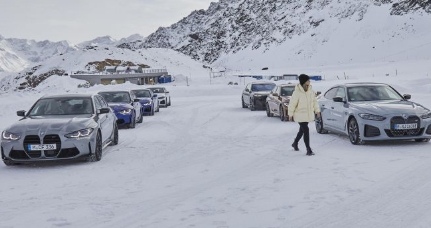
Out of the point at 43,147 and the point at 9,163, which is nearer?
the point at 43,147

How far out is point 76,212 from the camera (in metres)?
6.20

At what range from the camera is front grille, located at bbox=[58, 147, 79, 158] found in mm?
9523

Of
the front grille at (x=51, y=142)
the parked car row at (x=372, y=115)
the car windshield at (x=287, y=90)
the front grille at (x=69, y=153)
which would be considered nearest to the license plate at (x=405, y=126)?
the parked car row at (x=372, y=115)

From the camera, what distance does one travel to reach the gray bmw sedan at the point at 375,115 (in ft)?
36.4

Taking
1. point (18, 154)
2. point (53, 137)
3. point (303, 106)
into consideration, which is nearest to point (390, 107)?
point (303, 106)

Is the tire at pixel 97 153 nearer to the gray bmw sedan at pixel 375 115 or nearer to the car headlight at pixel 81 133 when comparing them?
the car headlight at pixel 81 133

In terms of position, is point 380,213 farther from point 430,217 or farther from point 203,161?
point 203,161

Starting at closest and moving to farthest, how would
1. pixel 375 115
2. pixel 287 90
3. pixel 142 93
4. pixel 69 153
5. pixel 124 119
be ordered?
pixel 69 153 < pixel 375 115 < pixel 124 119 < pixel 287 90 < pixel 142 93

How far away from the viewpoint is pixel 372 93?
505 inches

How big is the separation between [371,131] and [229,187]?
5.08m

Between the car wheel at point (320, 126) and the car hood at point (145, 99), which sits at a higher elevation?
the car hood at point (145, 99)

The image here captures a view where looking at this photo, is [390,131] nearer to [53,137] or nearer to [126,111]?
[53,137]

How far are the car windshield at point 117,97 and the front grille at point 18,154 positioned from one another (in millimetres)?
9348

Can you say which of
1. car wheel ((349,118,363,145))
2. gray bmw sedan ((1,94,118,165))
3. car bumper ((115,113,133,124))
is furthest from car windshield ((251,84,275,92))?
gray bmw sedan ((1,94,118,165))
